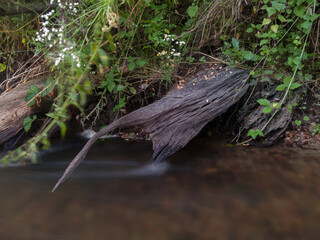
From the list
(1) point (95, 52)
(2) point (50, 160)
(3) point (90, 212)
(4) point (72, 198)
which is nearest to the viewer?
(1) point (95, 52)

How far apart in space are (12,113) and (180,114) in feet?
4.58

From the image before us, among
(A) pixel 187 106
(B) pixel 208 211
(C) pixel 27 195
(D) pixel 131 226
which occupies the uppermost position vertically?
(A) pixel 187 106

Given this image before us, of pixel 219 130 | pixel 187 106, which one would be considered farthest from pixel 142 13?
pixel 219 130

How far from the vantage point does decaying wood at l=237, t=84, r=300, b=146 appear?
7.93 ft

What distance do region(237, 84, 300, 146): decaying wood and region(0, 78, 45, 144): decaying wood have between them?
1791 mm

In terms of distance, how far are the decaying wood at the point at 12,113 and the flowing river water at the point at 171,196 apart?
0.32 metres

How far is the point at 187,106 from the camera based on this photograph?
2244 millimetres

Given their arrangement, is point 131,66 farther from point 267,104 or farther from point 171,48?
point 267,104

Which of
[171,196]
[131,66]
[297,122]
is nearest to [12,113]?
[131,66]

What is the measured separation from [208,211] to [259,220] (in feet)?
0.93

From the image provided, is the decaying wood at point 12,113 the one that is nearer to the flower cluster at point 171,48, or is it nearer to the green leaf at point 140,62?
the green leaf at point 140,62

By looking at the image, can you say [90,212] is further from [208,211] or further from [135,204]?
[208,211]

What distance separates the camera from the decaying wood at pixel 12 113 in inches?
97.3

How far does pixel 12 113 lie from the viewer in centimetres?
249
